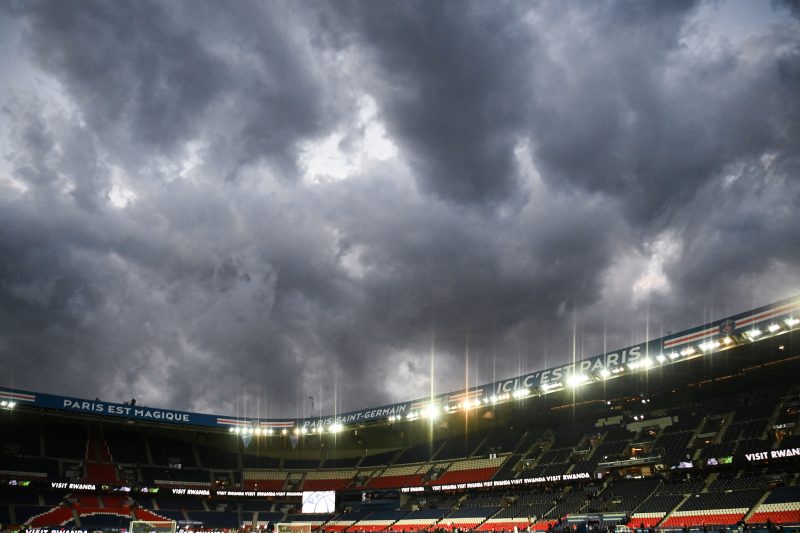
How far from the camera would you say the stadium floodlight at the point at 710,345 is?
45.2 meters

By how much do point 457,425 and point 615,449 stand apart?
1016 inches

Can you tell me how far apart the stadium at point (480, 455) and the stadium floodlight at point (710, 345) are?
5.6 inches

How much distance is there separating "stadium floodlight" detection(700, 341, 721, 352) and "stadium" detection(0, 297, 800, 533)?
0.14m

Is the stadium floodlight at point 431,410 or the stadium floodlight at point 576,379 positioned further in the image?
the stadium floodlight at point 431,410

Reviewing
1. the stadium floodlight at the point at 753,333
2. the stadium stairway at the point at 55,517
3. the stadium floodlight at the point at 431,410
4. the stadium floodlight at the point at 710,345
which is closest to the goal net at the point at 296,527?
the stadium floodlight at the point at 431,410

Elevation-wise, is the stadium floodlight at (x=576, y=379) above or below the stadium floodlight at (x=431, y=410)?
above

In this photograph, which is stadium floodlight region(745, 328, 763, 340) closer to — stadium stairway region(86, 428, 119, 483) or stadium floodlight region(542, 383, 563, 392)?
stadium floodlight region(542, 383, 563, 392)

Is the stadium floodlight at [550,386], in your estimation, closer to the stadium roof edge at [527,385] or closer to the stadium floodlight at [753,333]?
the stadium roof edge at [527,385]

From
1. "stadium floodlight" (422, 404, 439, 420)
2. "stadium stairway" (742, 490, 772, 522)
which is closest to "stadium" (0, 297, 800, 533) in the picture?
"stadium stairway" (742, 490, 772, 522)

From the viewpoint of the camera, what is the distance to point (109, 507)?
68062 millimetres

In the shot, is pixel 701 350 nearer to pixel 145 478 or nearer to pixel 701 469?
pixel 701 469

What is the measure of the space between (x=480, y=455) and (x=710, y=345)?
34.4 m

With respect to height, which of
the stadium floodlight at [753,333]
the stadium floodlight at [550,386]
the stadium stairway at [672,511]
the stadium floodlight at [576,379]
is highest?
the stadium floodlight at [753,333]

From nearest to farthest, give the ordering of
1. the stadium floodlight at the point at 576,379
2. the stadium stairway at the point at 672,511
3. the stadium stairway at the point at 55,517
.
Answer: the stadium stairway at the point at 672,511, the stadium floodlight at the point at 576,379, the stadium stairway at the point at 55,517
